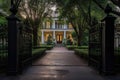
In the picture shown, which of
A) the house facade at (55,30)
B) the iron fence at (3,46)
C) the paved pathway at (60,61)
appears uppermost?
the house facade at (55,30)

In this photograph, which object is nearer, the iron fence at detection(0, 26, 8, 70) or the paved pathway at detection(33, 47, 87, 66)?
the iron fence at detection(0, 26, 8, 70)

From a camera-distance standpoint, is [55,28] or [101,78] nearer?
[101,78]

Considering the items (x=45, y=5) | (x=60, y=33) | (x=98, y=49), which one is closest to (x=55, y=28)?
(x=60, y=33)

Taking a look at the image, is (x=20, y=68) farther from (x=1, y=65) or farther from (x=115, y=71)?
(x=115, y=71)

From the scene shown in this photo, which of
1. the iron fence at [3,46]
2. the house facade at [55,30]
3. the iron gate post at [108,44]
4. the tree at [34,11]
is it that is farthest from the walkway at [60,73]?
the house facade at [55,30]

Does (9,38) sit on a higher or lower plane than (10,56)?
higher

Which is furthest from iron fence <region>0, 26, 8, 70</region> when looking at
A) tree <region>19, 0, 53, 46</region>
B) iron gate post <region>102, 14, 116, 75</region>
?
tree <region>19, 0, 53, 46</region>

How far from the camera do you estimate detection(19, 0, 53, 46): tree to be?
95.2 ft

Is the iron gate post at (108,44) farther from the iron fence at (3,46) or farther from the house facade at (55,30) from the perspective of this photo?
the house facade at (55,30)

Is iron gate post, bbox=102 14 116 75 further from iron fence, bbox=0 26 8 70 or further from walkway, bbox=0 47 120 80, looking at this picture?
iron fence, bbox=0 26 8 70

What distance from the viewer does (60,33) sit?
252 feet

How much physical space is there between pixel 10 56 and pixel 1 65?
694 mm

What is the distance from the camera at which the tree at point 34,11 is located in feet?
95.2

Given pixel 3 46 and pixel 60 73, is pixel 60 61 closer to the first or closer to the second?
pixel 60 73
